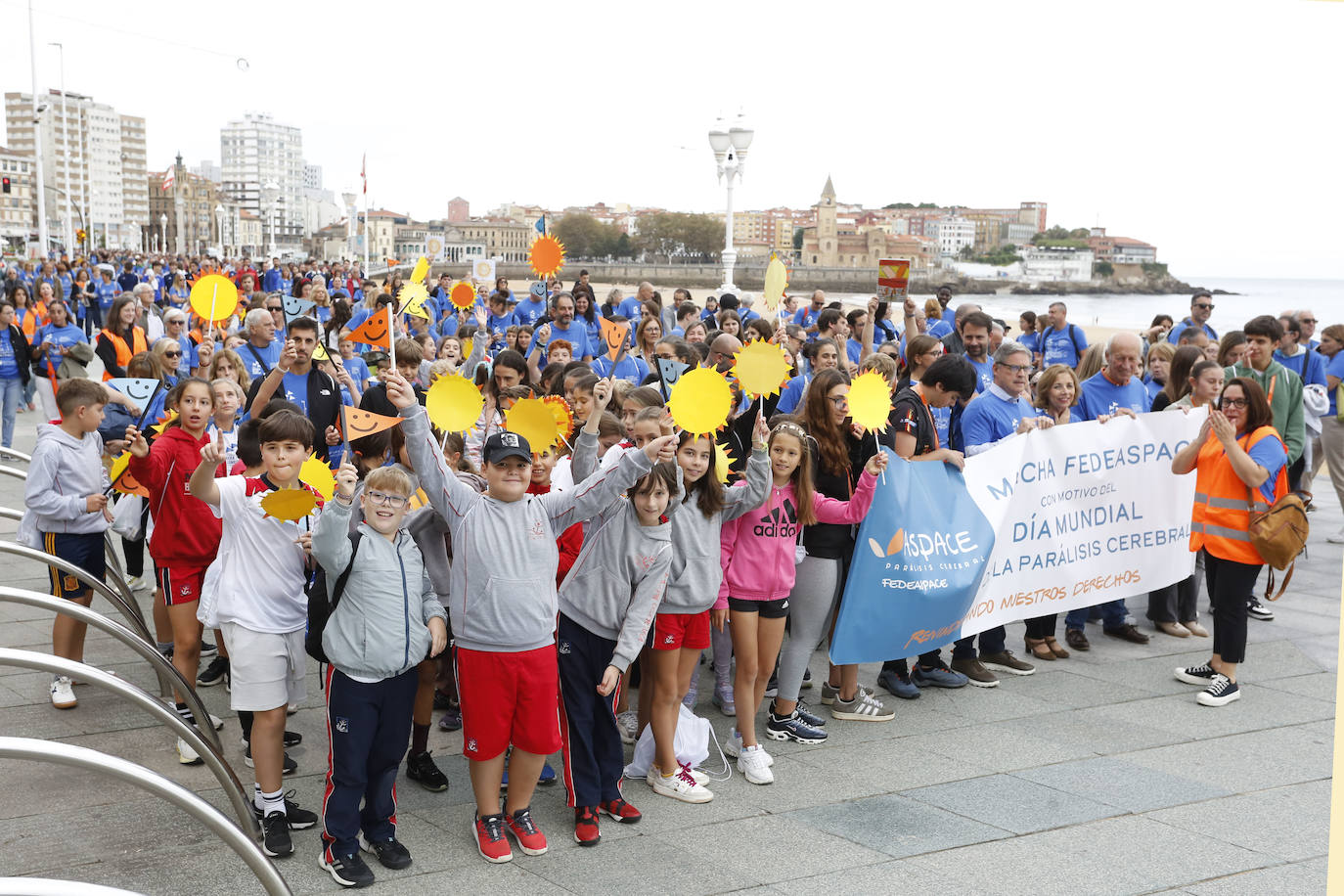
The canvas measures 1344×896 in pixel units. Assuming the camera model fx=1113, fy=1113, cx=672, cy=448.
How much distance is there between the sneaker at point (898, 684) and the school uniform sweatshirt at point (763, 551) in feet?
4.82

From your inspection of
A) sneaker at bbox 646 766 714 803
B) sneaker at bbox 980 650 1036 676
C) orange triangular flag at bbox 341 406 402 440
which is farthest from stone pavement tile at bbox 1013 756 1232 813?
orange triangular flag at bbox 341 406 402 440

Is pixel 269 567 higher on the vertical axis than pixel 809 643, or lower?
higher

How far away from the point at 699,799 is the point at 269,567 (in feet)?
7.02

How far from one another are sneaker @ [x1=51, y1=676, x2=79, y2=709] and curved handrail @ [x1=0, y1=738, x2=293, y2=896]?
348cm

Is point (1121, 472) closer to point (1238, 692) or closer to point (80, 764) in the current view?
point (1238, 692)

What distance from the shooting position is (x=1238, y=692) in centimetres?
662

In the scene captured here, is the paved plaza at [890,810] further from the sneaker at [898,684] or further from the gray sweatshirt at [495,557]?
the gray sweatshirt at [495,557]

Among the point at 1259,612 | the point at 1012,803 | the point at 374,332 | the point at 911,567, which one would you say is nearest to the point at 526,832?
the point at 1012,803

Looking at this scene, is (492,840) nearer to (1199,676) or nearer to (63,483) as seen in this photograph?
(63,483)

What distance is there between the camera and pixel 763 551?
5426 mm

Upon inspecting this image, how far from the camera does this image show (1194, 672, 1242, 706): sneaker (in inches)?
255

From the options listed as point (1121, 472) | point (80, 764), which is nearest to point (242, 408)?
point (80, 764)

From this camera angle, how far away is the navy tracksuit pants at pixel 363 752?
4.22 metres

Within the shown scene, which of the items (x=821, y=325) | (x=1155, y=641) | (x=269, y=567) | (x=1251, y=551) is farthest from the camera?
(x=821, y=325)
